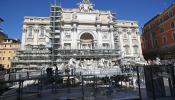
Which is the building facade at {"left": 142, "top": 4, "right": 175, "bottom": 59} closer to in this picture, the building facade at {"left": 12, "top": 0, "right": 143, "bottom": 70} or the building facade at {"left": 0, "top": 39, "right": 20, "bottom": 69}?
the building facade at {"left": 12, "top": 0, "right": 143, "bottom": 70}

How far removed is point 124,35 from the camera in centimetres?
5022

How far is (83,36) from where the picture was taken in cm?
4653

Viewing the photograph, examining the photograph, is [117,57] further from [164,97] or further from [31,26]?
[164,97]

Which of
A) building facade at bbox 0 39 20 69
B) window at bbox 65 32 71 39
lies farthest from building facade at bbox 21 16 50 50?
building facade at bbox 0 39 20 69

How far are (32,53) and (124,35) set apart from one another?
26.7 meters

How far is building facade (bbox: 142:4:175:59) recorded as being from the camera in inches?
1561

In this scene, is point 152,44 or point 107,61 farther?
point 152,44

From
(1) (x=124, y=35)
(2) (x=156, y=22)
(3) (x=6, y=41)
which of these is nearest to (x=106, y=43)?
(1) (x=124, y=35)

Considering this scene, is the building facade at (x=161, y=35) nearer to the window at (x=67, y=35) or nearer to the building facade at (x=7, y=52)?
the window at (x=67, y=35)

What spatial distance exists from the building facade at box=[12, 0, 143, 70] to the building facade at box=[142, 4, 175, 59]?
470 cm

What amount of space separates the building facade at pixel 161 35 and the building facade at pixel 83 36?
185 inches

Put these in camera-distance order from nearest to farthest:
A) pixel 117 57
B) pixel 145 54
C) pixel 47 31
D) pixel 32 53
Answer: pixel 32 53 < pixel 117 57 < pixel 47 31 < pixel 145 54

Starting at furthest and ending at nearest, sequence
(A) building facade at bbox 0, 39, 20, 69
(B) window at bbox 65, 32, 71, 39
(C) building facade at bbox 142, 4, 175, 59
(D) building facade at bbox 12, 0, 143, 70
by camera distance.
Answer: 1. (A) building facade at bbox 0, 39, 20, 69
2. (B) window at bbox 65, 32, 71, 39
3. (D) building facade at bbox 12, 0, 143, 70
4. (C) building facade at bbox 142, 4, 175, 59

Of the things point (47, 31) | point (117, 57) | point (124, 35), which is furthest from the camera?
point (124, 35)
